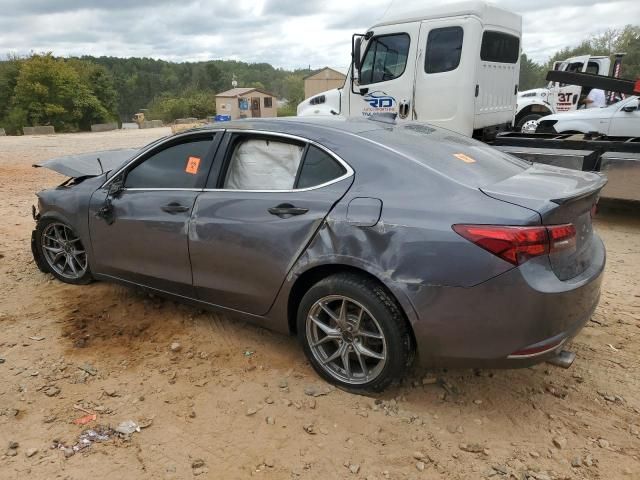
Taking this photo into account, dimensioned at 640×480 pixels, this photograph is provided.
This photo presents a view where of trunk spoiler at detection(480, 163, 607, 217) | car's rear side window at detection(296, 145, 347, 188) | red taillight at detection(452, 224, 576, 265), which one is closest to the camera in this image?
red taillight at detection(452, 224, 576, 265)

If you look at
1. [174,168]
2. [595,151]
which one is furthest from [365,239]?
[595,151]

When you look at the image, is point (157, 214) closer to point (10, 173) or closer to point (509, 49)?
point (509, 49)

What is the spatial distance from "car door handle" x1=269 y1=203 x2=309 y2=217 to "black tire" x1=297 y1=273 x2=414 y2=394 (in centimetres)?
42

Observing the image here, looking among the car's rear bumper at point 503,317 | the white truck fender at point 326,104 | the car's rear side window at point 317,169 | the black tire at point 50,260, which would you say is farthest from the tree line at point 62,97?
the car's rear bumper at point 503,317

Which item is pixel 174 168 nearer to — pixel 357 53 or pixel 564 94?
pixel 357 53

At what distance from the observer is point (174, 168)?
11.9 feet

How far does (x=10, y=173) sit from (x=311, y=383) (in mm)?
11183

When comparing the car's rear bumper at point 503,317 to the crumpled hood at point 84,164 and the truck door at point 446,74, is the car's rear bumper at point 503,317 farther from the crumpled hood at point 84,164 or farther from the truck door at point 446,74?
the truck door at point 446,74

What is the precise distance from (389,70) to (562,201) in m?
5.57

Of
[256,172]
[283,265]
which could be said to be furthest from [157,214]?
[283,265]

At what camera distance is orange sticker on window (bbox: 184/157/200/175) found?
138 inches

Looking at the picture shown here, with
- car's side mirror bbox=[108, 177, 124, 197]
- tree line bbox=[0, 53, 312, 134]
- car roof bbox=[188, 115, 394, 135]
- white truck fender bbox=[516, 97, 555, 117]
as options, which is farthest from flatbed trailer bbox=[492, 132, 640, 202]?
tree line bbox=[0, 53, 312, 134]

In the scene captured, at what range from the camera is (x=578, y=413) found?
111 inches

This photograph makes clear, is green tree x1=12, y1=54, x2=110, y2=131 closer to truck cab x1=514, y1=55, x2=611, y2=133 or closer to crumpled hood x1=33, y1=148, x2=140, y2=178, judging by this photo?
truck cab x1=514, y1=55, x2=611, y2=133
